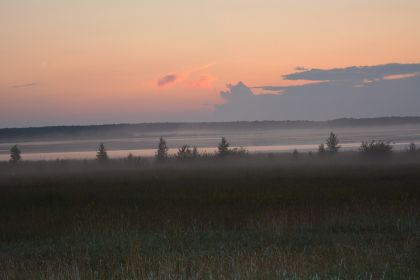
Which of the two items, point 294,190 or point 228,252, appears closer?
point 228,252

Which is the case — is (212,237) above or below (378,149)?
below

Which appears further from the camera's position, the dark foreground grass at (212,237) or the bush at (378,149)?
the bush at (378,149)

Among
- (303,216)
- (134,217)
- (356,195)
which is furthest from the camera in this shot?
(356,195)

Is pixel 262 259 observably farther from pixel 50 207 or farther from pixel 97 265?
pixel 50 207

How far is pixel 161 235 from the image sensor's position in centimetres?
1931

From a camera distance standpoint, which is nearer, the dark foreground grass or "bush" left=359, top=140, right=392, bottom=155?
the dark foreground grass

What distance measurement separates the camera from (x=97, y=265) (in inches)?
604

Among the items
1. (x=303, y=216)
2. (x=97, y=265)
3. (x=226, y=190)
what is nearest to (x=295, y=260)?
(x=97, y=265)

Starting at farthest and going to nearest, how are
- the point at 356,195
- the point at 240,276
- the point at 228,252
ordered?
the point at 356,195 < the point at 228,252 < the point at 240,276

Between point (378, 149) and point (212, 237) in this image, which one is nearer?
point (212, 237)

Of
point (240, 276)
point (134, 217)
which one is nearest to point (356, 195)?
point (134, 217)

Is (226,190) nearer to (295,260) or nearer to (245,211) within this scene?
(245,211)

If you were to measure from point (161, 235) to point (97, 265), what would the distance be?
4.15 metres

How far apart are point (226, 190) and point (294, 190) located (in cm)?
398
